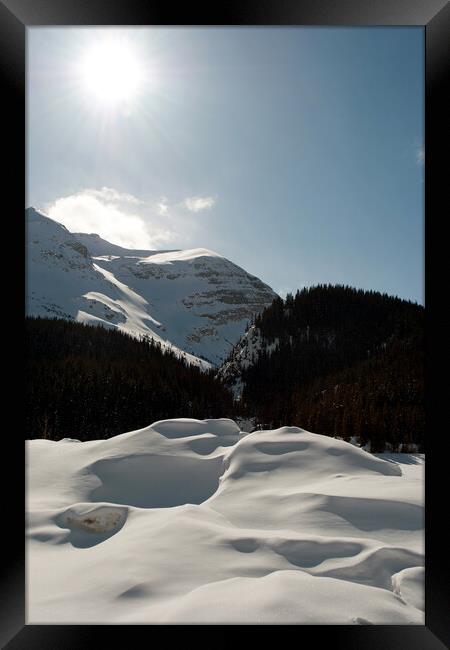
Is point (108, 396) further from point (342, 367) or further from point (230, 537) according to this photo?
point (230, 537)

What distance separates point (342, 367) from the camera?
32.8 m

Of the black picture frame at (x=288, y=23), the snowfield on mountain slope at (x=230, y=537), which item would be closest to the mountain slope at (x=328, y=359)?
the snowfield on mountain slope at (x=230, y=537)

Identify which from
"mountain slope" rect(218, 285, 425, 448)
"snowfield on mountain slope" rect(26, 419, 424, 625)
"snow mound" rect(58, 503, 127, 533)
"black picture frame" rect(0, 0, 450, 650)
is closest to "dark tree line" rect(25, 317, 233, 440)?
"mountain slope" rect(218, 285, 425, 448)

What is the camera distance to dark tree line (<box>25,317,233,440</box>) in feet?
75.0

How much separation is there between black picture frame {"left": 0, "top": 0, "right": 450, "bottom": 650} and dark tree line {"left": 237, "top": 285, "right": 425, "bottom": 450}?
33.3ft

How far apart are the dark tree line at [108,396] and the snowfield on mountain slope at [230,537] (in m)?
16.7

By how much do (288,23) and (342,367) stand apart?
33430mm

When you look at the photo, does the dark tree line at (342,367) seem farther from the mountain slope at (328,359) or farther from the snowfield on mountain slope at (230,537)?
the snowfield on mountain slope at (230,537)

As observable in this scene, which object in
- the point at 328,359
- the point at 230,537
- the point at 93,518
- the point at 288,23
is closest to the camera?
the point at 288,23

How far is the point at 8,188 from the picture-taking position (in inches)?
78.8

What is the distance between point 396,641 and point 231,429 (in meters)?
5.33

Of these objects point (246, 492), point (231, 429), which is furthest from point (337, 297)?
point (246, 492)

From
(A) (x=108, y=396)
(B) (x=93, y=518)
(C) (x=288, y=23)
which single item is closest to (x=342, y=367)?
(A) (x=108, y=396)

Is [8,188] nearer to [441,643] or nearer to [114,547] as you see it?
[114,547]
